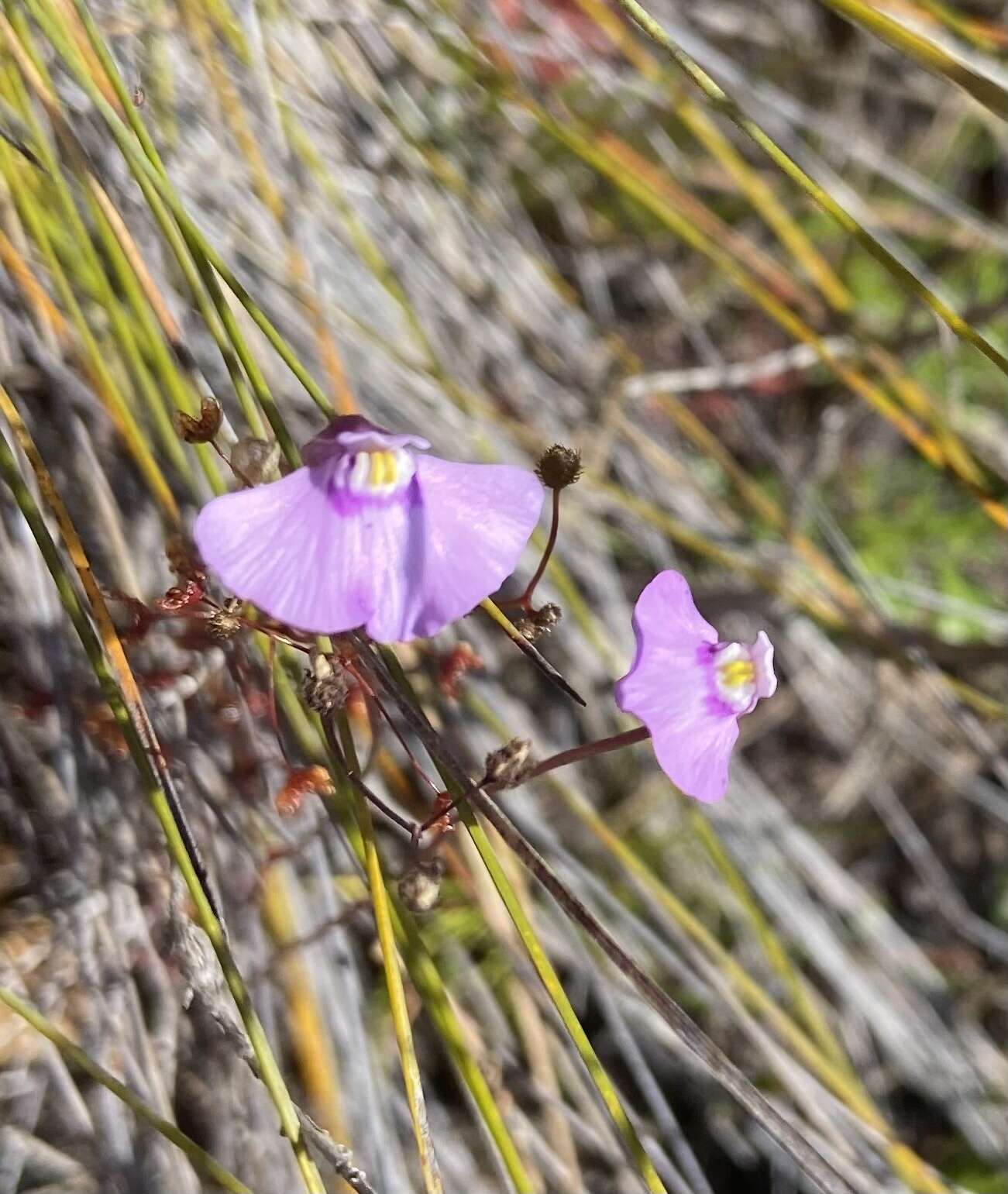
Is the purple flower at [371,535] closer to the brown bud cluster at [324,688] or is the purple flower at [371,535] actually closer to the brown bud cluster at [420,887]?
the brown bud cluster at [324,688]

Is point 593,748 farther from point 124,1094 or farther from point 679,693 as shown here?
point 124,1094

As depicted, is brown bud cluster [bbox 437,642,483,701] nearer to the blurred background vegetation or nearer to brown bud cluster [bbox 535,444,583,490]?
the blurred background vegetation

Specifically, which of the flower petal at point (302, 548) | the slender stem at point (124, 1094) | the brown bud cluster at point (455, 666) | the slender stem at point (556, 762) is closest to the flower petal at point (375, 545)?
the flower petal at point (302, 548)

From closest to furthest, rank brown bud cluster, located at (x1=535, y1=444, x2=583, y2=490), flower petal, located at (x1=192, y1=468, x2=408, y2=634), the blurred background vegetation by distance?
1. flower petal, located at (x1=192, y1=468, x2=408, y2=634)
2. brown bud cluster, located at (x1=535, y1=444, x2=583, y2=490)
3. the blurred background vegetation

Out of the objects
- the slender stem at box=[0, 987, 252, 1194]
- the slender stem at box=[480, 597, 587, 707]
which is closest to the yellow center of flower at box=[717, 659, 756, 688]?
the slender stem at box=[480, 597, 587, 707]

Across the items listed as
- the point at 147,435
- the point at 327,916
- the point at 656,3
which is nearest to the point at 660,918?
the point at 327,916

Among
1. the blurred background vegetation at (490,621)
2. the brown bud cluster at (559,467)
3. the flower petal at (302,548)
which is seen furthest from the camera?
the blurred background vegetation at (490,621)
